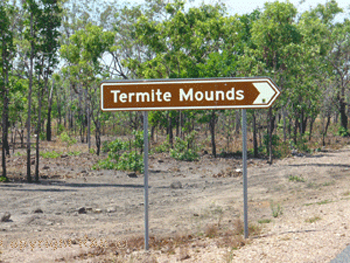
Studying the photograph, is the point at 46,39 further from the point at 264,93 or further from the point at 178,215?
the point at 264,93

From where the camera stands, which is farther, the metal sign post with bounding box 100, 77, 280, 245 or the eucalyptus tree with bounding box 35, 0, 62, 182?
the eucalyptus tree with bounding box 35, 0, 62, 182

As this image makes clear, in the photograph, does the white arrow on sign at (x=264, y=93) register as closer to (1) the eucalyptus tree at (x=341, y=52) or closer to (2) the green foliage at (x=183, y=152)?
(2) the green foliage at (x=183, y=152)

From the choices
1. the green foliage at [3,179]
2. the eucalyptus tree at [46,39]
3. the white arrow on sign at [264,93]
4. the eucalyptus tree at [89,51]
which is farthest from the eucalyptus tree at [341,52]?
the white arrow on sign at [264,93]

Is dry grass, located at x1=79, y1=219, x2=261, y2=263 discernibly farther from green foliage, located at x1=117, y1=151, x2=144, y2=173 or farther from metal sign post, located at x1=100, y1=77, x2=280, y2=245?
green foliage, located at x1=117, y1=151, x2=144, y2=173

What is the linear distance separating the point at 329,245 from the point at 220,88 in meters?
2.83

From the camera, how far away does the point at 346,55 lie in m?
34.3

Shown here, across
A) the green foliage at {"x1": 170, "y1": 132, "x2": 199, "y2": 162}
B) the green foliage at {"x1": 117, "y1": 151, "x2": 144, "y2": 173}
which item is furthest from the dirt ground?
the green foliage at {"x1": 170, "y1": 132, "x2": 199, "y2": 162}

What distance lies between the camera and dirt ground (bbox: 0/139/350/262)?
21.6ft

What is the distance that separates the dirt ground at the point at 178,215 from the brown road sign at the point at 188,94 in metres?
2.26

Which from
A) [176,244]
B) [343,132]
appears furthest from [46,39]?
[343,132]

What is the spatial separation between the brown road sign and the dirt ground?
7.43ft

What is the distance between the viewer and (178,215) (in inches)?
435

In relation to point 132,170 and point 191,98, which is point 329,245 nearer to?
point 191,98

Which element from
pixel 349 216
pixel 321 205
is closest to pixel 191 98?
pixel 349 216
